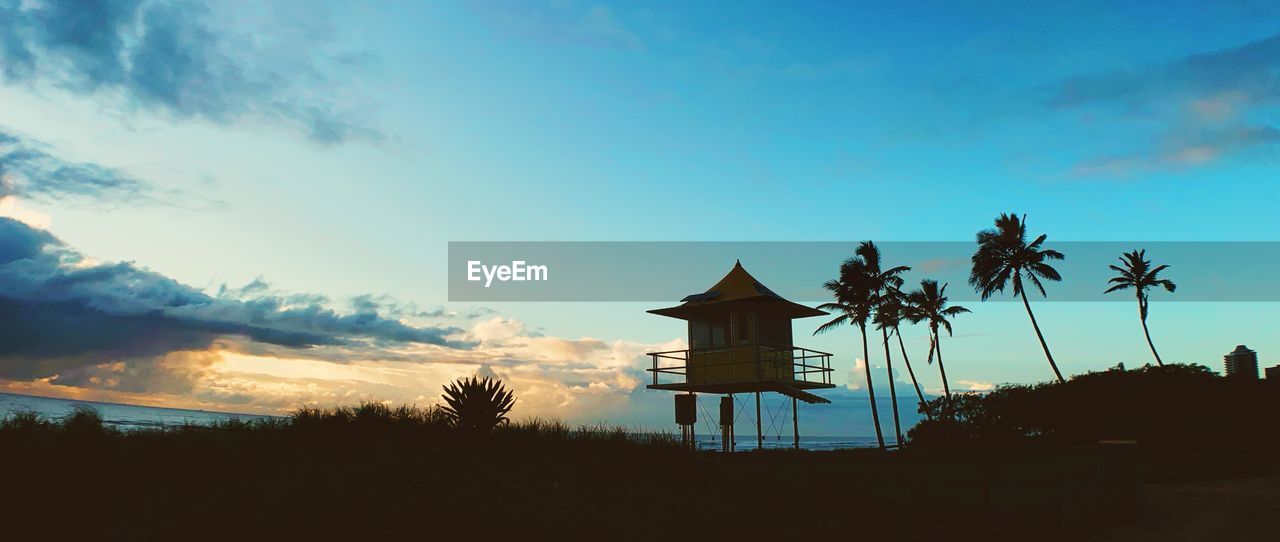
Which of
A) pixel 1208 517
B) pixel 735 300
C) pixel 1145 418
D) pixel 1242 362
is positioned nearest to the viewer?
pixel 1208 517

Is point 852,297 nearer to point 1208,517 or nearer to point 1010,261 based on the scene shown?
point 1010,261

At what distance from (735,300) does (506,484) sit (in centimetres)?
1608

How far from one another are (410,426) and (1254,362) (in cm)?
5370

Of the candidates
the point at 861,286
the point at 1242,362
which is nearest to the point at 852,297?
the point at 861,286

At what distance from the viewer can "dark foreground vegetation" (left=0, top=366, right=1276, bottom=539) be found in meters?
14.6

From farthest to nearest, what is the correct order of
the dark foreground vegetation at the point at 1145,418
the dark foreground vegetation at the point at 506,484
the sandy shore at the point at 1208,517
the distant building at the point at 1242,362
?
1. the distant building at the point at 1242,362
2. the dark foreground vegetation at the point at 1145,418
3. the dark foreground vegetation at the point at 506,484
4. the sandy shore at the point at 1208,517

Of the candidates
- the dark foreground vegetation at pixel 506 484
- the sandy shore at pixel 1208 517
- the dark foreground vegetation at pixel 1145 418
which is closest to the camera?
the sandy shore at pixel 1208 517

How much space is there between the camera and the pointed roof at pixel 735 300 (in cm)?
3209

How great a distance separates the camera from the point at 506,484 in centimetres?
1786

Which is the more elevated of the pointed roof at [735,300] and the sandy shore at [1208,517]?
the pointed roof at [735,300]

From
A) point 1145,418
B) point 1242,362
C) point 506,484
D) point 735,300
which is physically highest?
point 735,300

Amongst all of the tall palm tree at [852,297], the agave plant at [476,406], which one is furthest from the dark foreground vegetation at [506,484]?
the tall palm tree at [852,297]

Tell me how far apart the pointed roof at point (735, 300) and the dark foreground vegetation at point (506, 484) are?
7.69 metres

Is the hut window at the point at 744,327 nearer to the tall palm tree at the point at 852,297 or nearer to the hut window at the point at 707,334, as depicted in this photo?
the hut window at the point at 707,334
